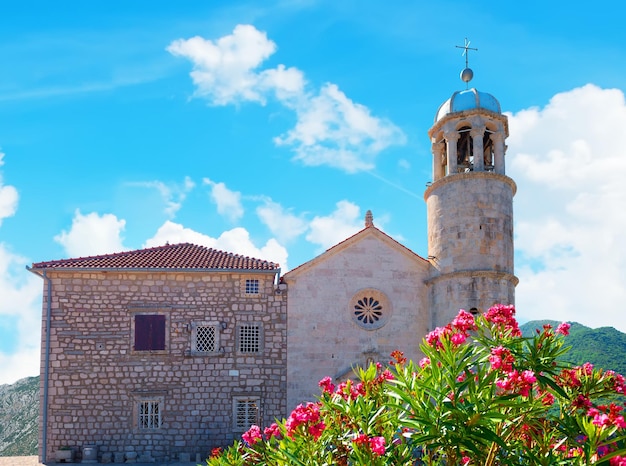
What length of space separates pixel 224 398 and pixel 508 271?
10655 mm

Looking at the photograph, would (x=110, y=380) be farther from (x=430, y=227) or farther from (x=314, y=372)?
(x=430, y=227)

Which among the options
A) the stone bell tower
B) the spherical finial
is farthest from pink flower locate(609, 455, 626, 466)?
the spherical finial

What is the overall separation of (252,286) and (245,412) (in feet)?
14.0

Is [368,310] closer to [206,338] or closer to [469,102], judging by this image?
[206,338]

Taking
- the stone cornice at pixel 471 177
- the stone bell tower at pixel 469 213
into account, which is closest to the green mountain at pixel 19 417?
the stone bell tower at pixel 469 213

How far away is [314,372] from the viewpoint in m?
25.1

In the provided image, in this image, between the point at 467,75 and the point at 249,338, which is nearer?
the point at 249,338

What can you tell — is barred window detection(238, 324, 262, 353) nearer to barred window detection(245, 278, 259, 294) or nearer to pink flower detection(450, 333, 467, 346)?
barred window detection(245, 278, 259, 294)

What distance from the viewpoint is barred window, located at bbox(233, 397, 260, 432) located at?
971 inches

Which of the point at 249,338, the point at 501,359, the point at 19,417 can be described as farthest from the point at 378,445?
the point at 19,417

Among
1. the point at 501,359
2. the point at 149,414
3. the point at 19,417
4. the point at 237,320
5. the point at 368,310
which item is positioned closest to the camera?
the point at 501,359

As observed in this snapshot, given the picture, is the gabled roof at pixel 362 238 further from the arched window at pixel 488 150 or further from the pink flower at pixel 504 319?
the pink flower at pixel 504 319

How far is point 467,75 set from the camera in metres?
27.4

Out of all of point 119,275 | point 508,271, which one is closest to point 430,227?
point 508,271
